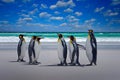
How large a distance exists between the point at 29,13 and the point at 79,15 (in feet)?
13.1

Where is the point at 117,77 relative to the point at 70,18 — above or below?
below

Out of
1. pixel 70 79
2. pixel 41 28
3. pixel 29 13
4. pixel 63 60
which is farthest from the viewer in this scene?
pixel 29 13

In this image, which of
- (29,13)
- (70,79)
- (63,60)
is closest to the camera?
(70,79)

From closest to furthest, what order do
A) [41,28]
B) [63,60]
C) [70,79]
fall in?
[70,79] → [63,60] → [41,28]

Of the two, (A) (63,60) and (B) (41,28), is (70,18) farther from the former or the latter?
(A) (63,60)

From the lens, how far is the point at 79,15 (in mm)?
22078

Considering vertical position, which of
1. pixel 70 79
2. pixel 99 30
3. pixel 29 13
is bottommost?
pixel 70 79

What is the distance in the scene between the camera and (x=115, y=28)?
21.2 m

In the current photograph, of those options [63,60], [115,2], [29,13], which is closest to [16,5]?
[29,13]

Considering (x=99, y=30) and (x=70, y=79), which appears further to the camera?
(x=99, y=30)

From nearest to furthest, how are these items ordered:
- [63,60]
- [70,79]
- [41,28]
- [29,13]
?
[70,79], [63,60], [41,28], [29,13]

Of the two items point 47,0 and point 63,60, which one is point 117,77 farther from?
point 47,0

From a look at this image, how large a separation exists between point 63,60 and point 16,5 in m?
15.7

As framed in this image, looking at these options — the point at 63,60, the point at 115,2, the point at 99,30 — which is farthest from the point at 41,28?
the point at 63,60
